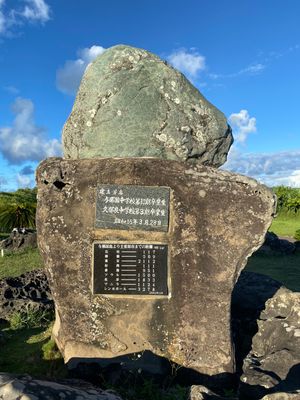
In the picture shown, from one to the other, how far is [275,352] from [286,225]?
21986 millimetres

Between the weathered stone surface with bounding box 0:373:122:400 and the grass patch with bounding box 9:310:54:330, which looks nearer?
the weathered stone surface with bounding box 0:373:122:400

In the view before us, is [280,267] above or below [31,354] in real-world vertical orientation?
above

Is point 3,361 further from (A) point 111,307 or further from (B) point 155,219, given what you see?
(B) point 155,219

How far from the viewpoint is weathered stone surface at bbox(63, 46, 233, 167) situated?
6887mm

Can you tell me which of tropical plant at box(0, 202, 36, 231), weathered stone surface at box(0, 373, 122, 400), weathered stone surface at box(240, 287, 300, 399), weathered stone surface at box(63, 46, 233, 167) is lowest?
weathered stone surface at box(240, 287, 300, 399)

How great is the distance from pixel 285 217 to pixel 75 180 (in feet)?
87.5

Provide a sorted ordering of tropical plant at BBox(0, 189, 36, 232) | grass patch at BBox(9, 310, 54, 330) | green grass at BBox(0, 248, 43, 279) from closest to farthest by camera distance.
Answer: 1. grass patch at BBox(9, 310, 54, 330)
2. green grass at BBox(0, 248, 43, 279)
3. tropical plant at BBox(0, 189, 36, 232)

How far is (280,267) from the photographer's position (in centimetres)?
1411

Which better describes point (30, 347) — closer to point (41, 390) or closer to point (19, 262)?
point (41, 390)

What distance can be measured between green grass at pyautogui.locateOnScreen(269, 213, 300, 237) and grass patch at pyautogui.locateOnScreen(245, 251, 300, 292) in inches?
246

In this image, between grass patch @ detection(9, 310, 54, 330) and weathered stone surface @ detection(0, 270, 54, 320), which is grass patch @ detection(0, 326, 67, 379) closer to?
grass patch @ detection(9, 310, 54, 330)

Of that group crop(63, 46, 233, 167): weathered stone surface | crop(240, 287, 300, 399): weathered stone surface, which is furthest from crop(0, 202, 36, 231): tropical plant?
crop(240, 287, 300, 399): weathered stone surface

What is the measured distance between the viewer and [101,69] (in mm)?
7316

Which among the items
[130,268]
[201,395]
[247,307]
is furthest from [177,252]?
[201,395]
